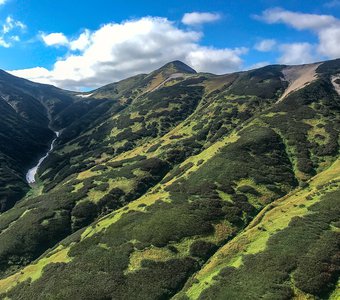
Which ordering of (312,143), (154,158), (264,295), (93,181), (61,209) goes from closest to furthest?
(264,295) < (61,209) < (312,143) < (93,181) < (154,158)

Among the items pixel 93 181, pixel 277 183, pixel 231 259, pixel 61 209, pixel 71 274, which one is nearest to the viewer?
pixel 231 259

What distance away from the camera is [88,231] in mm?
67688

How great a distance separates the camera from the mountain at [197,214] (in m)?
45.2

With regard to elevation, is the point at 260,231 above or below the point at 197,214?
below

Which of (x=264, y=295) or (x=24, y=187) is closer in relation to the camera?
(x=264, y=295)

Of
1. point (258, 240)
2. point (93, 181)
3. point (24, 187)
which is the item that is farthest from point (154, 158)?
point (258, 240)

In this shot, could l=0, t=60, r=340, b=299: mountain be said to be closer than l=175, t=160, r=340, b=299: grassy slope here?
Yes

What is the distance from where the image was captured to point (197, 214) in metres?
63.1

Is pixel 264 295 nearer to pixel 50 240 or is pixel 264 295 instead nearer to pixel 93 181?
pixel 50 240

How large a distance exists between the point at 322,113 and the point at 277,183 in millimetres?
42925

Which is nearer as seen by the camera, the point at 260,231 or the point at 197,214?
the point at 260,231

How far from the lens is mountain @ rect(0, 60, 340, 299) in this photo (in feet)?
148

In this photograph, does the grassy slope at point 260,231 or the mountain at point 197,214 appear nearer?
the mountain at point 197,214

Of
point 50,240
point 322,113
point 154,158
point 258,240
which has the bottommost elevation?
point 50,240
